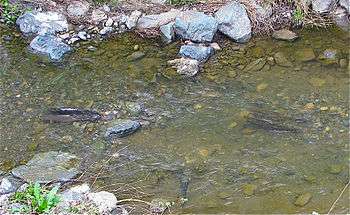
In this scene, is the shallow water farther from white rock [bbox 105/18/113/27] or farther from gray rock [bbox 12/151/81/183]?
white rock [bbox 105/18/113/27]

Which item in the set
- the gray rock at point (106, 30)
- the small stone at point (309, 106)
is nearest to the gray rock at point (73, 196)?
the small stone at point (309, 106)

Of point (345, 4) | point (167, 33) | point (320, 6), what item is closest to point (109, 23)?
point (167, 33)

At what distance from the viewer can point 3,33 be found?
6.48m

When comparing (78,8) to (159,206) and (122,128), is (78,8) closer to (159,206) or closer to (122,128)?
(122,128)

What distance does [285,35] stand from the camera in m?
6.39

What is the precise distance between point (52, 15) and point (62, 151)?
7.99 ft

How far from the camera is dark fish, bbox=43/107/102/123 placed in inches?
200

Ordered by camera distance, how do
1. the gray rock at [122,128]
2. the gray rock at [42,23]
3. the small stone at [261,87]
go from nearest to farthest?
1. the gray rock at [122,128]
2. the small stone at [261,87]
3. the gray rock at [42,23]

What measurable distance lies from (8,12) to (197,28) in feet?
7.01

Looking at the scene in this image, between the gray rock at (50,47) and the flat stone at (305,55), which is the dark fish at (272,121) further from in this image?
the gray rock at (50,47)

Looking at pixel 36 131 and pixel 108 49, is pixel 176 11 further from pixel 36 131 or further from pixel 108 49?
pixel 36 131

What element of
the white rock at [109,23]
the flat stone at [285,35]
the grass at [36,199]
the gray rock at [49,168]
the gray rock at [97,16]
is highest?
the grass at [36,199]

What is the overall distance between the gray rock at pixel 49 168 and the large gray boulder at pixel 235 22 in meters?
2.53

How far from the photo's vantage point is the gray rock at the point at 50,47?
6105 mm
